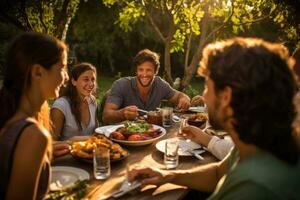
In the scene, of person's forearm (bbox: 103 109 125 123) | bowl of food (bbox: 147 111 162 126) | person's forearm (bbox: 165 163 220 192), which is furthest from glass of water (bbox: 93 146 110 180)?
person's forearm (bbox: 103 109 125 123)

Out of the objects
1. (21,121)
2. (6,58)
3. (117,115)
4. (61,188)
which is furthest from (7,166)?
(117,115)

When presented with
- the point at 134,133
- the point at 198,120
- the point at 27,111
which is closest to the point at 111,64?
the point at 198,120

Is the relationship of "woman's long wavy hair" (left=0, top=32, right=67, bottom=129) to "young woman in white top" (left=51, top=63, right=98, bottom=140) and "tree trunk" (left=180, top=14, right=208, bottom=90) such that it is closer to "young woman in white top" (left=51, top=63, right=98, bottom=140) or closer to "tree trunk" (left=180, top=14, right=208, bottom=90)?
"young woman in white top" (left=51, top=63, right=98, bottom=140)

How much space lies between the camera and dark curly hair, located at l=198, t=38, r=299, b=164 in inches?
57.2

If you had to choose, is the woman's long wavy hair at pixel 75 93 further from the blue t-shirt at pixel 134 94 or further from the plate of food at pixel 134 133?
the blue t-shirt at pixel 134 94

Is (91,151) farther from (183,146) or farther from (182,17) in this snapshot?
(182,17)

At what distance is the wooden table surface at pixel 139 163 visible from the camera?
2062mm

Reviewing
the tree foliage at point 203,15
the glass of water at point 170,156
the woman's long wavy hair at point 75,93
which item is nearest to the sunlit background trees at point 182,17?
the tree foliage at point 203,15

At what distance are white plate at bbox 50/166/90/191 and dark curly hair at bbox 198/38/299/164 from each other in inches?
42.2

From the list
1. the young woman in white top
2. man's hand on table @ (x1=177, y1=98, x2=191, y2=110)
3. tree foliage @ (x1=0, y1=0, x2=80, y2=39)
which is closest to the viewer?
the young woman in white top

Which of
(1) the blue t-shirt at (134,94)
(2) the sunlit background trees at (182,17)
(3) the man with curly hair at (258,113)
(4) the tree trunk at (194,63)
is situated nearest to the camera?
(3) the man with curly hair at (258,113)

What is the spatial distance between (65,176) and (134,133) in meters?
0.87

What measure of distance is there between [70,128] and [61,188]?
5.15 ft

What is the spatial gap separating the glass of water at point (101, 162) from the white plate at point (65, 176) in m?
0.07
